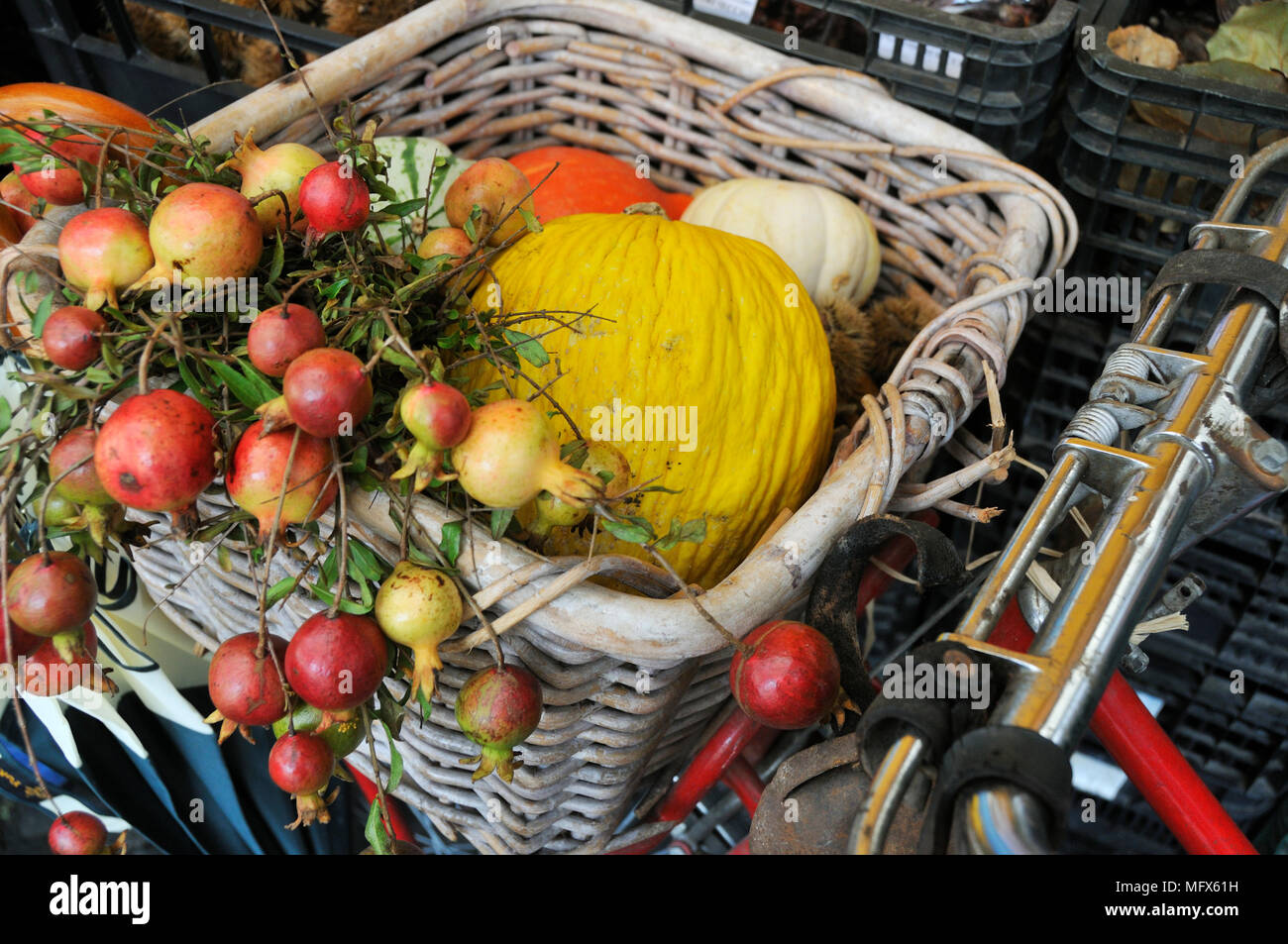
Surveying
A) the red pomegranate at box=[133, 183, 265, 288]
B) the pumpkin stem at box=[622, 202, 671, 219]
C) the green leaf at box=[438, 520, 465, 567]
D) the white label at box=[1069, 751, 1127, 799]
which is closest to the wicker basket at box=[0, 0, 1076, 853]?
the green leaf at box=[438, 520, 465, 567]

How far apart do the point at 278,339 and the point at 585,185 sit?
1.89ft

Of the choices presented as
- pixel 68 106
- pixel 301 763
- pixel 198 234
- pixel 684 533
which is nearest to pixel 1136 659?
pixel 684 533

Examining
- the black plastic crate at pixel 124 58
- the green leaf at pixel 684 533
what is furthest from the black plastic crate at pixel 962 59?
the green leaf at pixel 684 533

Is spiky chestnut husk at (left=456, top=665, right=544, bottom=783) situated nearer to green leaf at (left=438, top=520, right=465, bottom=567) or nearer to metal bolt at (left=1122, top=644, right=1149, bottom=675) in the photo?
green leaf at (left=438, top=520, right=465, bottom=567)

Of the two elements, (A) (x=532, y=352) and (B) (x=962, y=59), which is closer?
(A) (x=532, y=352)

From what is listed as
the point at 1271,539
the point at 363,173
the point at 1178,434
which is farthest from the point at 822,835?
the point at 1271,539

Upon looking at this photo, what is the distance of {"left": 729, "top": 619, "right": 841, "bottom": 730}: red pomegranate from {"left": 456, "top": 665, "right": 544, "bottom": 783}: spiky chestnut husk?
13 cm

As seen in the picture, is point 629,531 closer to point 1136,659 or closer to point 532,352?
point 532,352

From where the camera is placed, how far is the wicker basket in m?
0.59

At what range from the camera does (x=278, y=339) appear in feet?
1.78

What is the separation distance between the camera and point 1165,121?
0.98m

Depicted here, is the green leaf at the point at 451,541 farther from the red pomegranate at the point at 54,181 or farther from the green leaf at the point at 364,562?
the red pomegranate at the point at 54,181

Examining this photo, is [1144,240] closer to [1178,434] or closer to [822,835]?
[1178,434]

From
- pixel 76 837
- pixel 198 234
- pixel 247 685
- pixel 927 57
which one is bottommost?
pixel 76 837
